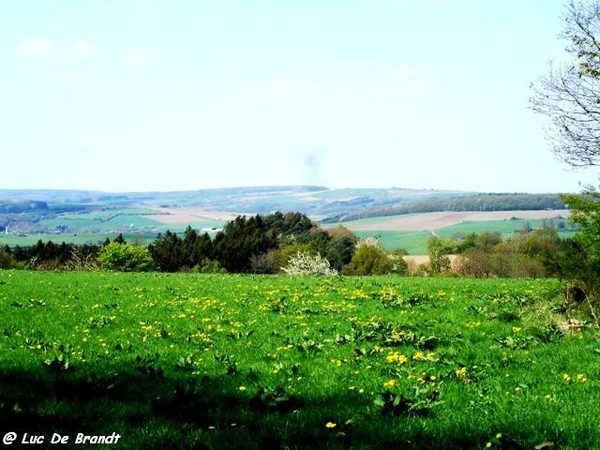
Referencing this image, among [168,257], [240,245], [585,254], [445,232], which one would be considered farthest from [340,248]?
[585,254]

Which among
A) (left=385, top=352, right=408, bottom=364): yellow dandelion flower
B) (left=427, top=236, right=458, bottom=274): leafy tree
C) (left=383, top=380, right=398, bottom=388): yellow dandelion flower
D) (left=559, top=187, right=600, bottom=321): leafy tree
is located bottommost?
(left=427, top=236, right=458, bottom=274): leafy tree

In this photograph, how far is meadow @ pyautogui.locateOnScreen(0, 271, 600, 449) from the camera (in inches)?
256

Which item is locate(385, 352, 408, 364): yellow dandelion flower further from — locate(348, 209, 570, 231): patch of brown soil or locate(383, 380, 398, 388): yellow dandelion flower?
locate(348, 209, 570, 231): patch of brown soil

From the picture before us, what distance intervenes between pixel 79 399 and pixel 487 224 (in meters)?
170

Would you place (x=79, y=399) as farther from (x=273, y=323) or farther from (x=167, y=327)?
(x=273, y=323)

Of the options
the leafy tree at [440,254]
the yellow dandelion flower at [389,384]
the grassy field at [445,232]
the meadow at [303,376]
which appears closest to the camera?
the meadow at [303,376]

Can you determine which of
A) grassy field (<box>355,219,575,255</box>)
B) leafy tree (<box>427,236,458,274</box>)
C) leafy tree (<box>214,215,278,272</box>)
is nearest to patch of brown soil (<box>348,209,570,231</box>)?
grassy field (<box>355,219,575,255</box>)

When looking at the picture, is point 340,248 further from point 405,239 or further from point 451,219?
point 451,219

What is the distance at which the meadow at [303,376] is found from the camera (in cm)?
650

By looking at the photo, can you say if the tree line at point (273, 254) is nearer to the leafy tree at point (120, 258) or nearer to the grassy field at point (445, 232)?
the leafy tree at point (120, 258)

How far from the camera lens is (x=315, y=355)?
1121 cm

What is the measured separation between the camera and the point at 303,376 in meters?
9.45

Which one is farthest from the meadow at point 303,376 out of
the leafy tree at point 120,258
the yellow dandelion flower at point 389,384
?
the leafy tree at point 120,258

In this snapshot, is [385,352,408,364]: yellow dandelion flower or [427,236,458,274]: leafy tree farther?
[427,236,458,274]: leafy tree
